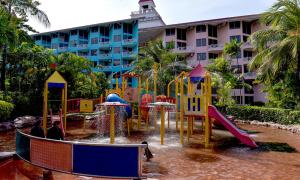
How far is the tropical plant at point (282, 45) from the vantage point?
22.8 meters

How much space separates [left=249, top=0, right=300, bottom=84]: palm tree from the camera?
2273cm

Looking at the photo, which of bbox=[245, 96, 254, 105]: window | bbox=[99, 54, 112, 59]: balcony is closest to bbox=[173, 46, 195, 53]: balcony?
bbox=[245, 96, 254, 105]: window

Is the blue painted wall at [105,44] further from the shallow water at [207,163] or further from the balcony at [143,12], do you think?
the shallow water at [207,163]

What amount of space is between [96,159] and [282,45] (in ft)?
66.5

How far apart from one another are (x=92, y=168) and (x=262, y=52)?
23.5 m

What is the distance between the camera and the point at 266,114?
28.0 m

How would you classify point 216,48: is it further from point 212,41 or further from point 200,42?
point 200,42

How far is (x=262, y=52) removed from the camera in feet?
86.9

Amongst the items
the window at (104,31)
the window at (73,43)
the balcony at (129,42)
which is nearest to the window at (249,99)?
the balcony at (129,42)

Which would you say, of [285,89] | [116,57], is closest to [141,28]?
[116,57]

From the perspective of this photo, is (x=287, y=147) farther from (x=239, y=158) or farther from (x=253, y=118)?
(x=253, y=118)

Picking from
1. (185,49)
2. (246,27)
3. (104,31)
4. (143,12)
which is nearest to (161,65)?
(185,49)

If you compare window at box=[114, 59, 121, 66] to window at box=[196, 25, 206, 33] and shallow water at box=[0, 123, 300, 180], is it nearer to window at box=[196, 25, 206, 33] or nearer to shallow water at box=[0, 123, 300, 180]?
window at box=[196, 25, 206, 33]

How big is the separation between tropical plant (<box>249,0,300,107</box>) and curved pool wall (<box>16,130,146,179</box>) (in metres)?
18.7
